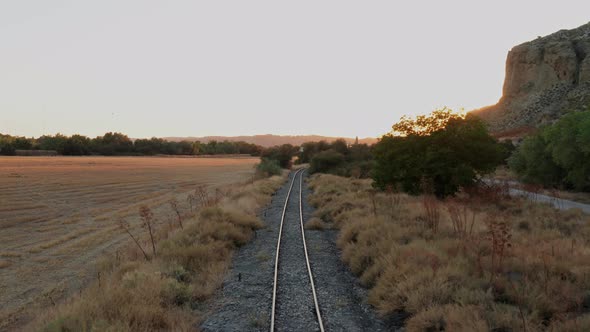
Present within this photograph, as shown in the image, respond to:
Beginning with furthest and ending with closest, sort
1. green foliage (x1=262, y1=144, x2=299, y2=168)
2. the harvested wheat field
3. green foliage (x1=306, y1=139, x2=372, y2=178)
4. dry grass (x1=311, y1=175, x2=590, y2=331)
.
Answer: green foliage (x1=262, y1=144, x2=299, y2=168), green foliage (x1=306, y1=139, x2=372, y2=178), the harvested wheat field, dry grass (x1=311, y1=175, x2=590, y2=331)

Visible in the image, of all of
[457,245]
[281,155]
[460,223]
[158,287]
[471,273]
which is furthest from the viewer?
[281,155]

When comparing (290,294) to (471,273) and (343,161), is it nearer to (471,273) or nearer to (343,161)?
(471,273)

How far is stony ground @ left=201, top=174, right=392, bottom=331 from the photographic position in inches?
335

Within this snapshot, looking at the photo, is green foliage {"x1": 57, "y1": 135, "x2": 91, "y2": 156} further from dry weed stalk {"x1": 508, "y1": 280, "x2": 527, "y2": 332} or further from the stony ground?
dry weed stalk {"x1": 508, "y1": 280, "x2": 527, "y2": 332}

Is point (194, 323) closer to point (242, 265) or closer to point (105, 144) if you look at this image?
point (242, 265)

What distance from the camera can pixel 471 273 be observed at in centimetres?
980

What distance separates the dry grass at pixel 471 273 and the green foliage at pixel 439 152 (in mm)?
8087

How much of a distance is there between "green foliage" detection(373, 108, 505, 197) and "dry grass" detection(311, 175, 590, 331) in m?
8.09

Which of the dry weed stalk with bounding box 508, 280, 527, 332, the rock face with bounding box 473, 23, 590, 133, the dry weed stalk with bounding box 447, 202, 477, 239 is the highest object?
the rock face with bounding box 473, 23, 590, 133

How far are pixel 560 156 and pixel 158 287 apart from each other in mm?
32147

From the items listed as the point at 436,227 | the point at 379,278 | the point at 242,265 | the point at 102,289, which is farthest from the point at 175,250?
the point at 436,227

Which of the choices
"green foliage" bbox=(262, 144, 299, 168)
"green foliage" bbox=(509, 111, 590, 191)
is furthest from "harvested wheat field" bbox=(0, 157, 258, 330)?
"green foliage" bbox=(262, 144, 299, 168)

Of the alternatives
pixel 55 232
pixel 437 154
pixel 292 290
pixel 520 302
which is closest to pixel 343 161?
pixel 437 154

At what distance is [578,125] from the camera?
30297 mm
